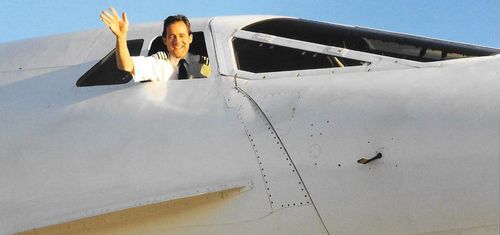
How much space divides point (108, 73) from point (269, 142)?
6.85 feet

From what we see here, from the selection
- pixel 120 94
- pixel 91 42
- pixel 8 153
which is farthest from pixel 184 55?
pixel 8 153

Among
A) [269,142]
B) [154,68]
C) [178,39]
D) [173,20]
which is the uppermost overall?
[173,20]

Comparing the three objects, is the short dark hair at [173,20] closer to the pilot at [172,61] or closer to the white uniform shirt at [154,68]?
the pilot at [172,61]

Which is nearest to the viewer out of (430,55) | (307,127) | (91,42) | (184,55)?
(307,127)

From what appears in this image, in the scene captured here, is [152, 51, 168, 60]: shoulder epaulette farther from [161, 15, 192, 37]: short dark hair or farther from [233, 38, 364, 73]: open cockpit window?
[233, 38, 364, 73]: open cockpit window

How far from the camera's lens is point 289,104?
667 cm

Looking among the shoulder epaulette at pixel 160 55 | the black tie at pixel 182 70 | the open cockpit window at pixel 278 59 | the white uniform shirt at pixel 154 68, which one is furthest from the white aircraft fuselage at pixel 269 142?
the shoulder epaulette at pixel 160 55

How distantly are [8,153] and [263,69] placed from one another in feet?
8.40

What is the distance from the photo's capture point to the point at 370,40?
7414 millimetres

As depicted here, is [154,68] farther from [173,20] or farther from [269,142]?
[269,142]

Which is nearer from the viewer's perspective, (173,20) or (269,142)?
(269,142)

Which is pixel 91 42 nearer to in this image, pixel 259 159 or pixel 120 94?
pixel 120 94

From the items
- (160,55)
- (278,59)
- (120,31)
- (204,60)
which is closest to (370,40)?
(278,59)

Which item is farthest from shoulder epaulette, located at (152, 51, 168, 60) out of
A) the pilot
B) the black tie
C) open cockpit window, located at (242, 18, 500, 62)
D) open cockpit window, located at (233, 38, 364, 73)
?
open cockpit window, located at (242, 18, 500, 62)
